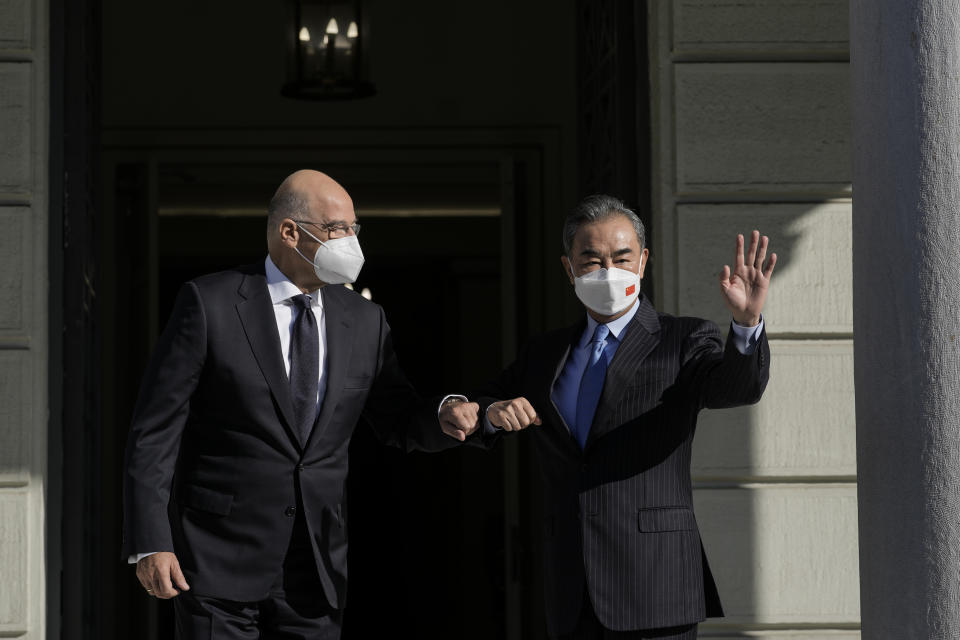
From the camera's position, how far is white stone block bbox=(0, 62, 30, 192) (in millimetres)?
Answer: 4391

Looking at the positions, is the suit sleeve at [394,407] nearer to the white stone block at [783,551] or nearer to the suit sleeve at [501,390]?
the suit sleeve at [501,390]

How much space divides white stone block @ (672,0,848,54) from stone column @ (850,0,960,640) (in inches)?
38.2

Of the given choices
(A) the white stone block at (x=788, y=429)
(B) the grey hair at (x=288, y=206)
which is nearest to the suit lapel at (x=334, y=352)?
(B) the grey hair at (x=288, y=206)

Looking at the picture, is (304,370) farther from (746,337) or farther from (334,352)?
(746,337)

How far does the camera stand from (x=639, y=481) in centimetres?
335

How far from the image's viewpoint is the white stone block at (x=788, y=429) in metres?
4.50

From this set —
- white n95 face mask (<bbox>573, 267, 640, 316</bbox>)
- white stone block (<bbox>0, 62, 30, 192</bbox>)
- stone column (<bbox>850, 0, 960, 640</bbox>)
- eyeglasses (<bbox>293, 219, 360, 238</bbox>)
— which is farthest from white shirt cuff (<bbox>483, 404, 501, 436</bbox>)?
white stone block (<bbox>0, 62, 30, 192</bbox>)

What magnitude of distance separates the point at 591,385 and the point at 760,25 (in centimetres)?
178

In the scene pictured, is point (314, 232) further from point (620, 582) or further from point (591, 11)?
point (591, 11)

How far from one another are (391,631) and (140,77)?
16.6 feet

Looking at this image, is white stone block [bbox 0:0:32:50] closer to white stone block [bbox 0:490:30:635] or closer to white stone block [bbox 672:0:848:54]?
white stone block [bbox 0:490:30:635]

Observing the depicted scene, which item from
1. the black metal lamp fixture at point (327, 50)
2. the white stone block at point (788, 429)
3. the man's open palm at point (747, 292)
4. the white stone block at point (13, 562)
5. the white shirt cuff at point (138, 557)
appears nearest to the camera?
the man's open palm at point (747, 292)

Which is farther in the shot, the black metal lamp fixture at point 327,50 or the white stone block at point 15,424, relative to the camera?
the black metal lamp fixture at point 327,50

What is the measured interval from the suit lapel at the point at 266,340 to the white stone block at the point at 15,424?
1.16 meters
